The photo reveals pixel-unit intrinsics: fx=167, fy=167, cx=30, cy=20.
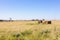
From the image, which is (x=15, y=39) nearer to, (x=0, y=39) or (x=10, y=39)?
(x=10, y=39)

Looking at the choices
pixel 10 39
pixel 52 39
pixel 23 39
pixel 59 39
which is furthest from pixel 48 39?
pixel 10 39

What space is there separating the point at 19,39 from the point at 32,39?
111 cm

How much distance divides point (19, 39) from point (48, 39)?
2.39 metres

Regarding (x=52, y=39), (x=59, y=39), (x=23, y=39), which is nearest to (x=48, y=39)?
(x=52, y=39)

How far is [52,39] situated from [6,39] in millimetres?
3497

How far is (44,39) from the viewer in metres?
12.6

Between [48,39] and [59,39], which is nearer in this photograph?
[59,39]

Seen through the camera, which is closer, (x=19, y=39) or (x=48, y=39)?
(x=19, y=39)

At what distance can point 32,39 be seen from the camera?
12.4m

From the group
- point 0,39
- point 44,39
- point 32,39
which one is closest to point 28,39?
point 32,39

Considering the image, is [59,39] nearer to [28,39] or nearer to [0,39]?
[28,39]

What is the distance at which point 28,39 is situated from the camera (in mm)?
12352

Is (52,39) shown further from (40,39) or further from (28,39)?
(28,39)

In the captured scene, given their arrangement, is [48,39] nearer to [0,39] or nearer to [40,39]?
[40,39]
